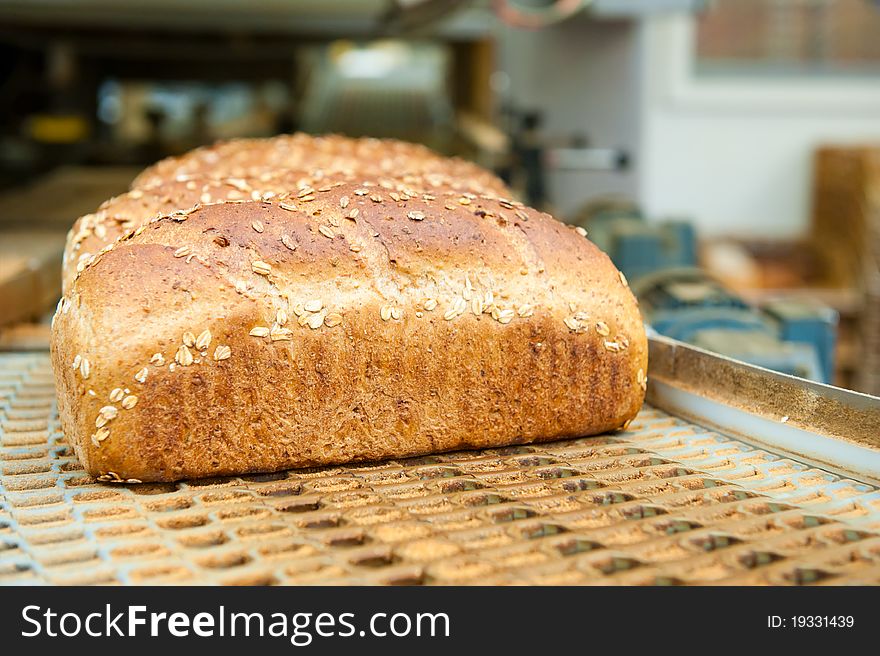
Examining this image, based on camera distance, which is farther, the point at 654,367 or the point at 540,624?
the point at 654,367

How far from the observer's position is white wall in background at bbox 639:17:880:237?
14.0ft

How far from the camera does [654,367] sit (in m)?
1.39

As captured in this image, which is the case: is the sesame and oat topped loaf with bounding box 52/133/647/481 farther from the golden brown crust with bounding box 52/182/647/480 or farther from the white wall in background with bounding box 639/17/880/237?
the white wall in background with bounding box 639/17/880/237

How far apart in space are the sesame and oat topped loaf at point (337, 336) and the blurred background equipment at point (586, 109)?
1596 millimetres

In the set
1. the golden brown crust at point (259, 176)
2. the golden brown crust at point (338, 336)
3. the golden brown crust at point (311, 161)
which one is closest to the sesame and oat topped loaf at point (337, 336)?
the golden brown crust at point (338, 336)

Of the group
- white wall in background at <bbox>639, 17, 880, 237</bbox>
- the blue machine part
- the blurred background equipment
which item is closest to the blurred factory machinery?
the blue machine part

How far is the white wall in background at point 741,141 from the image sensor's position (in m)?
4.27

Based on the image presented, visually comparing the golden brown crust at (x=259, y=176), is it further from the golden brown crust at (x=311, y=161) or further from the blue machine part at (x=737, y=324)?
the blue machine part at (x=737, y=324)

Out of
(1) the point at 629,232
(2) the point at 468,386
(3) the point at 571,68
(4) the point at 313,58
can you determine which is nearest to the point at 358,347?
(2) the point at 468,386

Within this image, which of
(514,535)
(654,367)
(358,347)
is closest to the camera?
(514,535)

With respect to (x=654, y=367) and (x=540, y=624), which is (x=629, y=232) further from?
(x=540, y=624)

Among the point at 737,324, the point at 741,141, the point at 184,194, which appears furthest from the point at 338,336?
the point at 741,141

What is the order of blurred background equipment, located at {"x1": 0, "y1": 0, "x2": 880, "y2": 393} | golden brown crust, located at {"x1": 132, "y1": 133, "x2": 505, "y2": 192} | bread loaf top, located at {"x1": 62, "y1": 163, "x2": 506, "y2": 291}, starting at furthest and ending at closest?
blurred background equipment, located at {"x1": 0, "y1": 0, "x2": 880, "y2": 393}, golden brown crust, located at {"x1": 132, "y1": 133, "x2": 505, "y2": 192}, bread loaf top, located at {"x1": 62, "y1": 163, "x2": 506, "y2": 291}

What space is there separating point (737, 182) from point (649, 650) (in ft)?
13.1
